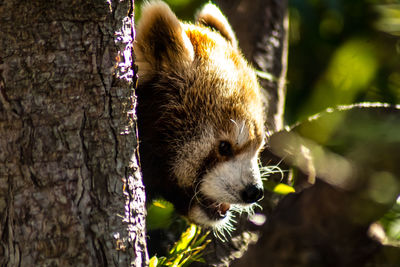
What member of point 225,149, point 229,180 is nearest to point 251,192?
point 229,180

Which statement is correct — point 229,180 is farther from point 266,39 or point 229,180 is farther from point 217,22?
point 266,39

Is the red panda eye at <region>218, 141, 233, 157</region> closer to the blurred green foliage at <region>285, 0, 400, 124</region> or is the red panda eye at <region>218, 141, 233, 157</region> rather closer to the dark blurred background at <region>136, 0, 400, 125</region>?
the dark blurred background at <region>136, 0, 400, 125</region>

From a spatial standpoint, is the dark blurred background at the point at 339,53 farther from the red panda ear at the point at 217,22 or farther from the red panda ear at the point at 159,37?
the red panda ear at the point at 159,37

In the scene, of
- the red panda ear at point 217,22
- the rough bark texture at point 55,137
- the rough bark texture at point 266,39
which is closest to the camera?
the rough bark texture at point 55,137

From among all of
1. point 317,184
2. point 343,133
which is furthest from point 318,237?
point 343,133

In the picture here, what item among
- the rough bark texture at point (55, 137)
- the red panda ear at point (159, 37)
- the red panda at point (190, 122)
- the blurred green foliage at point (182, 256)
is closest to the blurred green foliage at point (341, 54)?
the red panda at point (190, 122)

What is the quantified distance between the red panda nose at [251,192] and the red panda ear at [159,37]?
59 centimetres

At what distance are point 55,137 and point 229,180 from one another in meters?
0.90

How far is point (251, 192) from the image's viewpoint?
6.68 feet

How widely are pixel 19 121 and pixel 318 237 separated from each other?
4.31 feet

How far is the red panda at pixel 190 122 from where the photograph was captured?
202 cm

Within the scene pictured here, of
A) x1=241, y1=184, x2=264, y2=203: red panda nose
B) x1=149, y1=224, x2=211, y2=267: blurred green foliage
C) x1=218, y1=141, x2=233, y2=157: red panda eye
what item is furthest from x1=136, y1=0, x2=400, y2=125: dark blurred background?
x1=149, y1=224, x2=211, y2=267: blurred green foliage

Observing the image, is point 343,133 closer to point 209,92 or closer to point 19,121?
point 209,92

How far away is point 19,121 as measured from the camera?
51.2 inches
